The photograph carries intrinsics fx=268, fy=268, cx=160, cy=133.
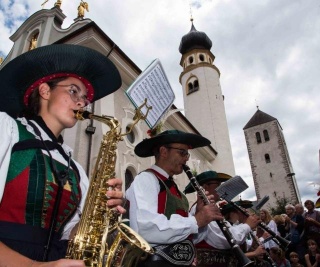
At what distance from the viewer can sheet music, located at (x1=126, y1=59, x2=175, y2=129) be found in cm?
310

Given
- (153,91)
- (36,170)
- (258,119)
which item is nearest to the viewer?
(36,170)

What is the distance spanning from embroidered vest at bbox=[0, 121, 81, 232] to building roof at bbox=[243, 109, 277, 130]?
5075 cm

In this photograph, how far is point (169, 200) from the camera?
293 centimetres

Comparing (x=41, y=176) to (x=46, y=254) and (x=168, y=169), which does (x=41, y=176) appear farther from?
(x=168, y=169)

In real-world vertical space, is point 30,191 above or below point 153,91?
below

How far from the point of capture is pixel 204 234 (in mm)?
3719

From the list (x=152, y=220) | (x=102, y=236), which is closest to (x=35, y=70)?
(x=102, y=236)

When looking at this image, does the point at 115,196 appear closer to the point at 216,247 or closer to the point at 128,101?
the point at 216,247

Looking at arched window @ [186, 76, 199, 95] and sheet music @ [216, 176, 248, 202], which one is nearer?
sheet music @ [216, 176, 248, 202]

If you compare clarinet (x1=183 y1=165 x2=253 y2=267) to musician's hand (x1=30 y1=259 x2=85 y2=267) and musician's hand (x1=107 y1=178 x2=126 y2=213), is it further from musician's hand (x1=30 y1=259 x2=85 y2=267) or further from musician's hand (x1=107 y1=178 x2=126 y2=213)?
musician's hand (x1=30 y1=259 x2=85 y2=267)

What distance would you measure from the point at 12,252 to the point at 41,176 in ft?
1.46

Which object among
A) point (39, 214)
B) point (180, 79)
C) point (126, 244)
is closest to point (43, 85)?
point (39, 214)

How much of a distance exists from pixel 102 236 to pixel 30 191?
56 centimetres

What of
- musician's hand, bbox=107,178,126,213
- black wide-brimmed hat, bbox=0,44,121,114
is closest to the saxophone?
musician's hand, bbox=107,178,126,213
